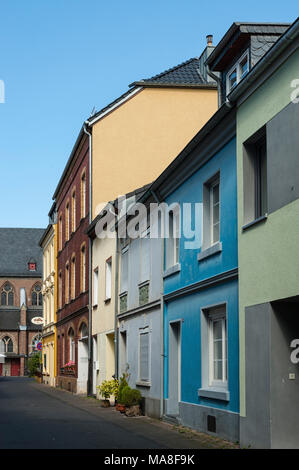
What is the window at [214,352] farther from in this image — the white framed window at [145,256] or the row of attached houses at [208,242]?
the white framed window at [145,256]

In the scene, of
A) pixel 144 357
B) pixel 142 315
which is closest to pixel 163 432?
pixel 144 357

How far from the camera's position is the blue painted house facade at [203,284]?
13844mm

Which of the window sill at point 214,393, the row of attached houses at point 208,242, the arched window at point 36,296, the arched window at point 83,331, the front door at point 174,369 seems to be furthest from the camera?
the arched window at point 36,296

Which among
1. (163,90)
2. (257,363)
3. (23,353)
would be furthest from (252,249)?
(23,353)

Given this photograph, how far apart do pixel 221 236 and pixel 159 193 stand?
5.42m

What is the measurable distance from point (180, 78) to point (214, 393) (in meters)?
19.5

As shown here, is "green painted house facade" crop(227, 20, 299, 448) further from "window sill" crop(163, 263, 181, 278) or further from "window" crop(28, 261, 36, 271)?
"window" crop(28, 261, 36, 271)

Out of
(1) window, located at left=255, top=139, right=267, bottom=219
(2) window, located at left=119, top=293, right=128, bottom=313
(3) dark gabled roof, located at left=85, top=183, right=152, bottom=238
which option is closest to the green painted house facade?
(1) window, located at left=255, top=139, right=267, bottom=219

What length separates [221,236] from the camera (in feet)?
47.8

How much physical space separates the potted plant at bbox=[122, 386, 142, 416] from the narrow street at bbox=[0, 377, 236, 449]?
0.96 ft

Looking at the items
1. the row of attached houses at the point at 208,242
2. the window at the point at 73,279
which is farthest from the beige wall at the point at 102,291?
the window at the point at 73,279

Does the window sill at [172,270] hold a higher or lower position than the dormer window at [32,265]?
lower

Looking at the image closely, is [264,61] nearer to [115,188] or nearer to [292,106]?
[292,106]

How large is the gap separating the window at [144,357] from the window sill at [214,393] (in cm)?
551
